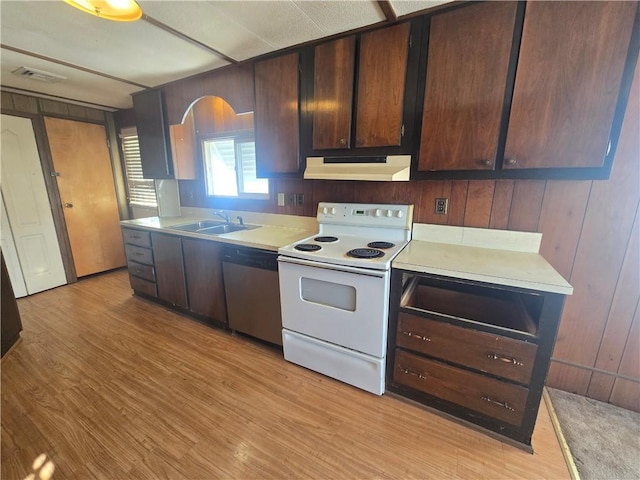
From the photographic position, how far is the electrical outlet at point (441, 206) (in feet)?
6.22

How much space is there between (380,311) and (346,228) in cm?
79

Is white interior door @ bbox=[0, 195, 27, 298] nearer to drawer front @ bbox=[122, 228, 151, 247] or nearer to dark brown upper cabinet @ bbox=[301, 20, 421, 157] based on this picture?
drawer front @ bbox=[122, 228, 151, 247]

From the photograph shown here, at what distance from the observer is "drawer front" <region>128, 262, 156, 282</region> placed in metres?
2.90

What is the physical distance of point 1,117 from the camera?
288 cm

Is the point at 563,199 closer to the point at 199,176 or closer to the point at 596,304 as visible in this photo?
the point at 596,304

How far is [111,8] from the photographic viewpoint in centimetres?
122

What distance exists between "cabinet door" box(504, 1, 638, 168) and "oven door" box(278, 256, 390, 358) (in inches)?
40.3

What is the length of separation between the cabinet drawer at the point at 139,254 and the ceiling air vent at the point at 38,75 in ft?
5.60

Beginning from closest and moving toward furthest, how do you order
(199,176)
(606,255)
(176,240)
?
(606,255) → (176,240) → (199,176)

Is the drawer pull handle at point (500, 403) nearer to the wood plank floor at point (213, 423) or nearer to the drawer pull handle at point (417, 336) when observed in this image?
the wood plank floor at point (213, 423)

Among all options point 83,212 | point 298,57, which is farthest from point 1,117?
point 298,57

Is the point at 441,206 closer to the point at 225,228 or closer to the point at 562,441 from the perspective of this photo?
the point at 562,441

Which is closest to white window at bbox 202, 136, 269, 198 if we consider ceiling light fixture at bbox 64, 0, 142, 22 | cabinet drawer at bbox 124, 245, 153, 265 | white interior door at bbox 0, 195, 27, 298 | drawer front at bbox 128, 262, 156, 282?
cabinet drawer at bbox 124, 245, 153, 265

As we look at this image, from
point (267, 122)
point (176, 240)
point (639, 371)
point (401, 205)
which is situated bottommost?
point (639, 371)
